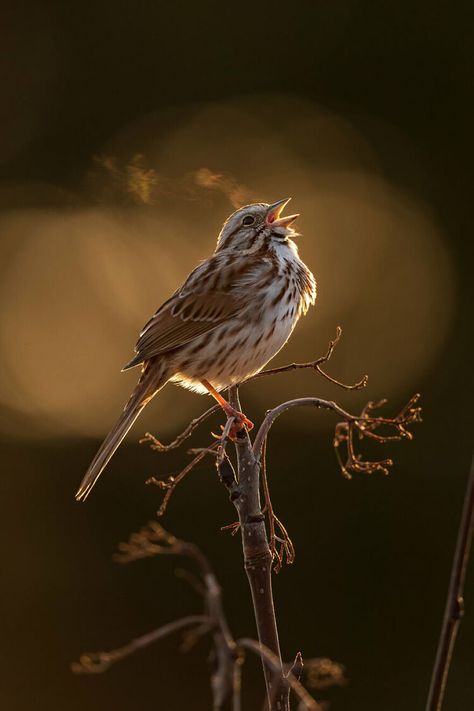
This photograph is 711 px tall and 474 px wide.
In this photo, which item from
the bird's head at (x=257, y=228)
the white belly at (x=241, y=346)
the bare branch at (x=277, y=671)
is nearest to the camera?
the bare branch at (x=277, y=671)

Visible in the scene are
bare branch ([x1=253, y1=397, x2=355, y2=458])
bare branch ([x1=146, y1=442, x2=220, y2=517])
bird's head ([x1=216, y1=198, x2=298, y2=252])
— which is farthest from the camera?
bird's head ([x1=216, y1=198, x2=298, y2=252])

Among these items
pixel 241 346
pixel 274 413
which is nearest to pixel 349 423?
pixel 274 413

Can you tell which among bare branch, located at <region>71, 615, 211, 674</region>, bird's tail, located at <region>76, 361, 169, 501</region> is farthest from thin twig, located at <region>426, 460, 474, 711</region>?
bird's tail, located at <region>76, 361, 169, 501</region>

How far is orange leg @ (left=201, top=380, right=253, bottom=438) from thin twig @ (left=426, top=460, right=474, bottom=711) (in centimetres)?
107

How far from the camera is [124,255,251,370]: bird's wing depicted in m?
5.24

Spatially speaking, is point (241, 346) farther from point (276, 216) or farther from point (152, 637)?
point (152, 637)

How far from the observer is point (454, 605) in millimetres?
1752

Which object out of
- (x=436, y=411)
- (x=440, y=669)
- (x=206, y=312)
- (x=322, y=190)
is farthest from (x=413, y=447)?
(x=440, y=669)

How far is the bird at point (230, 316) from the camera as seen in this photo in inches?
200

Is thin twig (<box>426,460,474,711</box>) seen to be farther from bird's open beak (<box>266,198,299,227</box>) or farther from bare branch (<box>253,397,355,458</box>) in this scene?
bird's open beak (<box>266,198,299,227</box>)

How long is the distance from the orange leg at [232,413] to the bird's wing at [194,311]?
0.27 metres

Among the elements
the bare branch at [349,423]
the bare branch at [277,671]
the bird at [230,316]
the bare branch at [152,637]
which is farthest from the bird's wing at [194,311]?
the bare branch at [277,671]

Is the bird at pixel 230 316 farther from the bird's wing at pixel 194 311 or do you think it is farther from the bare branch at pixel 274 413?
the bare branch at pixel 274 413

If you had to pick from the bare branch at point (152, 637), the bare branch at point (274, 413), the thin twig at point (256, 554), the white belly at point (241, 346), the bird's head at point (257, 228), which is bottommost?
the bare branch at point (152, 637)
